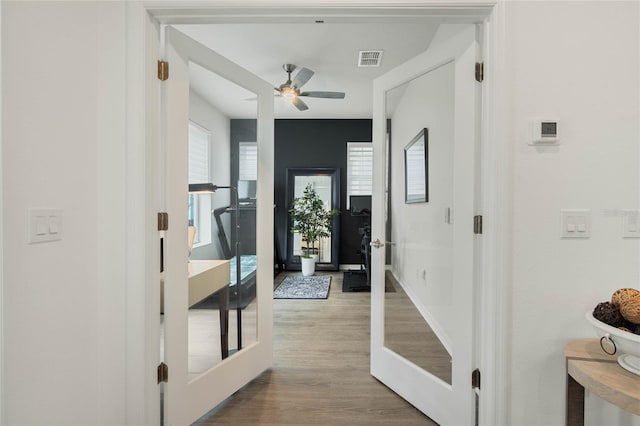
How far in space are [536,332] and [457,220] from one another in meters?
0.59

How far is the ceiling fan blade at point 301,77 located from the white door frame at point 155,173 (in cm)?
190

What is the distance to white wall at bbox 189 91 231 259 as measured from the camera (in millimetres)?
1846

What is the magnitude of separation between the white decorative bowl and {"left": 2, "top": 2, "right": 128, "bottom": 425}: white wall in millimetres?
1856

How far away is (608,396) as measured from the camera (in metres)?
1.05

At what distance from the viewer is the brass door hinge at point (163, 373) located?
155 cm

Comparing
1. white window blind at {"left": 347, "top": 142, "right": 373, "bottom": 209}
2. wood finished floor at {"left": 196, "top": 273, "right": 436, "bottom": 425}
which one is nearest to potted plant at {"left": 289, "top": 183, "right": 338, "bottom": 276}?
white window blind at {"left": 347, "top": 142, "right": 373, "bottom": 209}

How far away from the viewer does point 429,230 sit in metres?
2.13

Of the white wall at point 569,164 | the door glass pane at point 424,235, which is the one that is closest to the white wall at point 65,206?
the door glass pane at point 424,235

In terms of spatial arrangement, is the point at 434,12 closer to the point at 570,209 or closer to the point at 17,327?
the point at 570,209

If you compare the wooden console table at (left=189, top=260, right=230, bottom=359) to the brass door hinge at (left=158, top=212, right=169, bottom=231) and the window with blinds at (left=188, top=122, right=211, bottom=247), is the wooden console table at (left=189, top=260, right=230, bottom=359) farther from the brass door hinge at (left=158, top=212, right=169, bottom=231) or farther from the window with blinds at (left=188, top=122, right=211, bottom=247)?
the brass door hinge at (left=158, top=212, right=169, bottom=231)

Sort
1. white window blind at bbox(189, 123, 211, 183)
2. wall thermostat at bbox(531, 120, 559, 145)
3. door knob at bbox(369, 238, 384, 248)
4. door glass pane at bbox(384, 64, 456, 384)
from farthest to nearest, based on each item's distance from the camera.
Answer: door knob at bbox(369, 238, 384, 248)
door glass pane at bbox(384, 64, 456, 384)
white window blind at bbox(189, 123, 211, 183)
wall thermostat at bbox(531, 120, 559, 145)

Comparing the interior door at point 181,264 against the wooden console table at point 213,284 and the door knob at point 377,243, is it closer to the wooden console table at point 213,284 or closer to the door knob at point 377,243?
the wooden console table at point 213,284

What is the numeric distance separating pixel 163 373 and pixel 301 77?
292 centimetres

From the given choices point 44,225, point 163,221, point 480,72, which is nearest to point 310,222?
point 163,221
